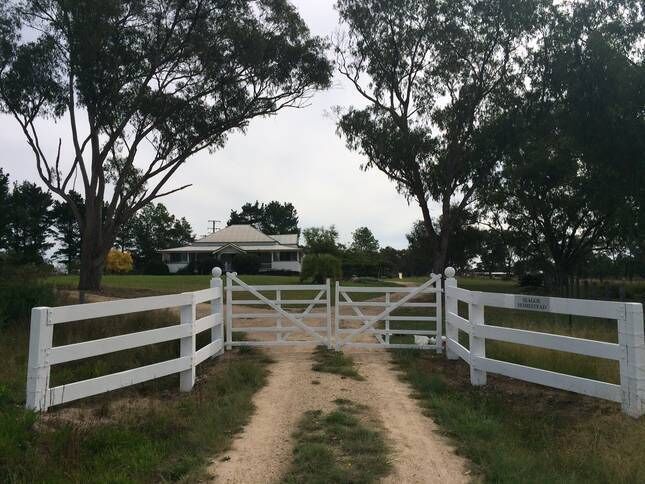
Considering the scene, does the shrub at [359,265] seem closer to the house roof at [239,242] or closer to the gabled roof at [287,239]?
the house roof at [239,242]

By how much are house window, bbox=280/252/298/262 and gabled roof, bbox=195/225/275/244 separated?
141 inches

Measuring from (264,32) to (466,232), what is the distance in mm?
26012

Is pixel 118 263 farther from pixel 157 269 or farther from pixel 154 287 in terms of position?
pixel 154 287

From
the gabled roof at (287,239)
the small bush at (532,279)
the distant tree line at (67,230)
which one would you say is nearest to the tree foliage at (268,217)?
the distant tree line at (67,230)

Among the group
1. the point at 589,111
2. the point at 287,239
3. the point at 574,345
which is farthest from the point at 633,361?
the point at 287,239

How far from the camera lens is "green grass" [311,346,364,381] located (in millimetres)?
8664

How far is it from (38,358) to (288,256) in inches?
2501

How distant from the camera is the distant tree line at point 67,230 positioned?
17.8 meters

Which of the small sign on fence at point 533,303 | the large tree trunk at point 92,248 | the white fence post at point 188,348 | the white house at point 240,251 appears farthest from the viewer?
the white house at point 240,251

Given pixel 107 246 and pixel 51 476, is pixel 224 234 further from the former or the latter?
pixel 51 476

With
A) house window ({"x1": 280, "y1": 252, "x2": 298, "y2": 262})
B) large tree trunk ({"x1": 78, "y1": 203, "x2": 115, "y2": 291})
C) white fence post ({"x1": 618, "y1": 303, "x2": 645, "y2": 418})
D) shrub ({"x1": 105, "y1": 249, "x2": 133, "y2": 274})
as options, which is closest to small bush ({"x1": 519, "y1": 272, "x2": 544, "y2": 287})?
house window ({"x1": 280, "y1": 252, "x2": 298, "y2": 262})

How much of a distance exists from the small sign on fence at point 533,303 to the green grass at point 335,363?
253 cm

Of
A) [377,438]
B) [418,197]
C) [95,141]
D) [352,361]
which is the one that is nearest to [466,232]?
[418,197]

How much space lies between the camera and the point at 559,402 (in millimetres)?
6617
